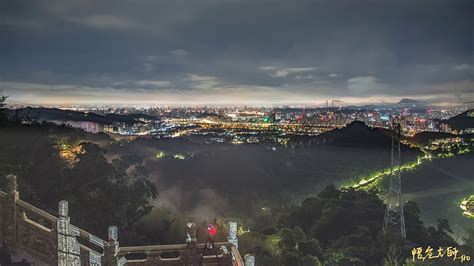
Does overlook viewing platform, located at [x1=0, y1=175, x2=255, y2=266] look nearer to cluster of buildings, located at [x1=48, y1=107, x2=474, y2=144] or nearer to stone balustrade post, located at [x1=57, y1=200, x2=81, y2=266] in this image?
stone balustrade post, located at [x1=57, y1=200, x2=81, y2=266]

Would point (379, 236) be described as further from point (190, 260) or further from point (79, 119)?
point (79, 119)

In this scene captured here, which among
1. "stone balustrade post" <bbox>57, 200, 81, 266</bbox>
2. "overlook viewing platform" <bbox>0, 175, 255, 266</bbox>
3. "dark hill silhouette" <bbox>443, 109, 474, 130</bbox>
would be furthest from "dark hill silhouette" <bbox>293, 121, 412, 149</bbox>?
"stone balustrade post" <bbox>57, 200, 81, 266</bbox>

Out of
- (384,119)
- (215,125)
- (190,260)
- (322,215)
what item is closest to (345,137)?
(384,119)

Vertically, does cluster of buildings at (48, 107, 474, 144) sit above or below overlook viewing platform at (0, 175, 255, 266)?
above

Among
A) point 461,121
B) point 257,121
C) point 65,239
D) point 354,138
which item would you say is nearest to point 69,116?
point 65,239

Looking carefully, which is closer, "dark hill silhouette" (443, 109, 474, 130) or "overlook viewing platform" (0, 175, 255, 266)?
"overlook viewing platform" (0, 175, 255, 266)

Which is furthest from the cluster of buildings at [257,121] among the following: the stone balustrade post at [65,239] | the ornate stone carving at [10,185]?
the stone balustrade post at [65,239]

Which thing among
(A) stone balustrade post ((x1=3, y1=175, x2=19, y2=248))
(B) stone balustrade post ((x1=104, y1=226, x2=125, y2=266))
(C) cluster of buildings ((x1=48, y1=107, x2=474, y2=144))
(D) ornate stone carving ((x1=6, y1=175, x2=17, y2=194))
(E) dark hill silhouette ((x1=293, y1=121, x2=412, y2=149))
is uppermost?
(C) cluster of buildings ((x1=48, y1=107, x2=474, y2=144))

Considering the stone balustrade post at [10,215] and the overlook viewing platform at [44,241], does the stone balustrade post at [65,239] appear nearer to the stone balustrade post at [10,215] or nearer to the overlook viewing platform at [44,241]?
the overlook viewing platform at [44,241]
